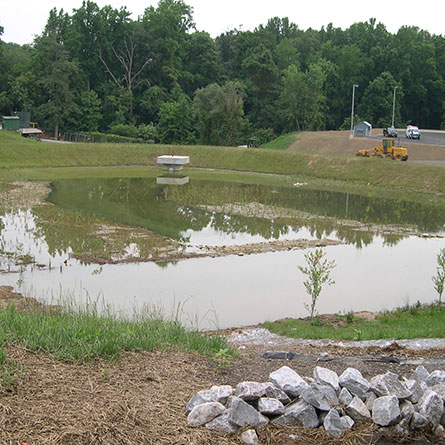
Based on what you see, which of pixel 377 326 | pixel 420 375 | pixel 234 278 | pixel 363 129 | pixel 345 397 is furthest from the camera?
pixel 363 129

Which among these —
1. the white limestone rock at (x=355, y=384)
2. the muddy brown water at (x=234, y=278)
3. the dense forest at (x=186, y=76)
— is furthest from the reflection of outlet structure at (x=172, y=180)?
the white limestone rock at (x=355, y=384)

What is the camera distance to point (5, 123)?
6638 centimetres

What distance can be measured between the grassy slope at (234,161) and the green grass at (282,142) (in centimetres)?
803

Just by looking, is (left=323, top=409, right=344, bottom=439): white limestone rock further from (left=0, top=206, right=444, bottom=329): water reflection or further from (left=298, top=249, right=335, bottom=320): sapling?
(left=298, top=249, right=335, bottom=320): sapling

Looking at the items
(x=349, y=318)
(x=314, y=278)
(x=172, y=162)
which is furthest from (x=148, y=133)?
(x=349, y=318)

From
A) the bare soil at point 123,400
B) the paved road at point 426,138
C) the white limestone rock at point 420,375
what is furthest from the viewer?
the paved road at point 426,138

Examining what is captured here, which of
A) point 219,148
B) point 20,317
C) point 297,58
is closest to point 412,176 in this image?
point 219,148

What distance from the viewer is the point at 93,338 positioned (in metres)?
7.98

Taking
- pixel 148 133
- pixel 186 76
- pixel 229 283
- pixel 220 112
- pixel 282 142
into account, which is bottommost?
pixel 229 283

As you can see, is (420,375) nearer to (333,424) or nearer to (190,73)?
(333,424)

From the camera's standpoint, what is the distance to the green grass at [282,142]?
64.4 metres

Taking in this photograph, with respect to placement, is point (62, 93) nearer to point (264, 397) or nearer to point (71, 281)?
point (71, 281)

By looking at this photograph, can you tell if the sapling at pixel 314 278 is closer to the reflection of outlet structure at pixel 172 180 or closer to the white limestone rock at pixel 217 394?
the white limestone rock at pixel 217 394

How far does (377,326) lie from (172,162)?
38133mm
